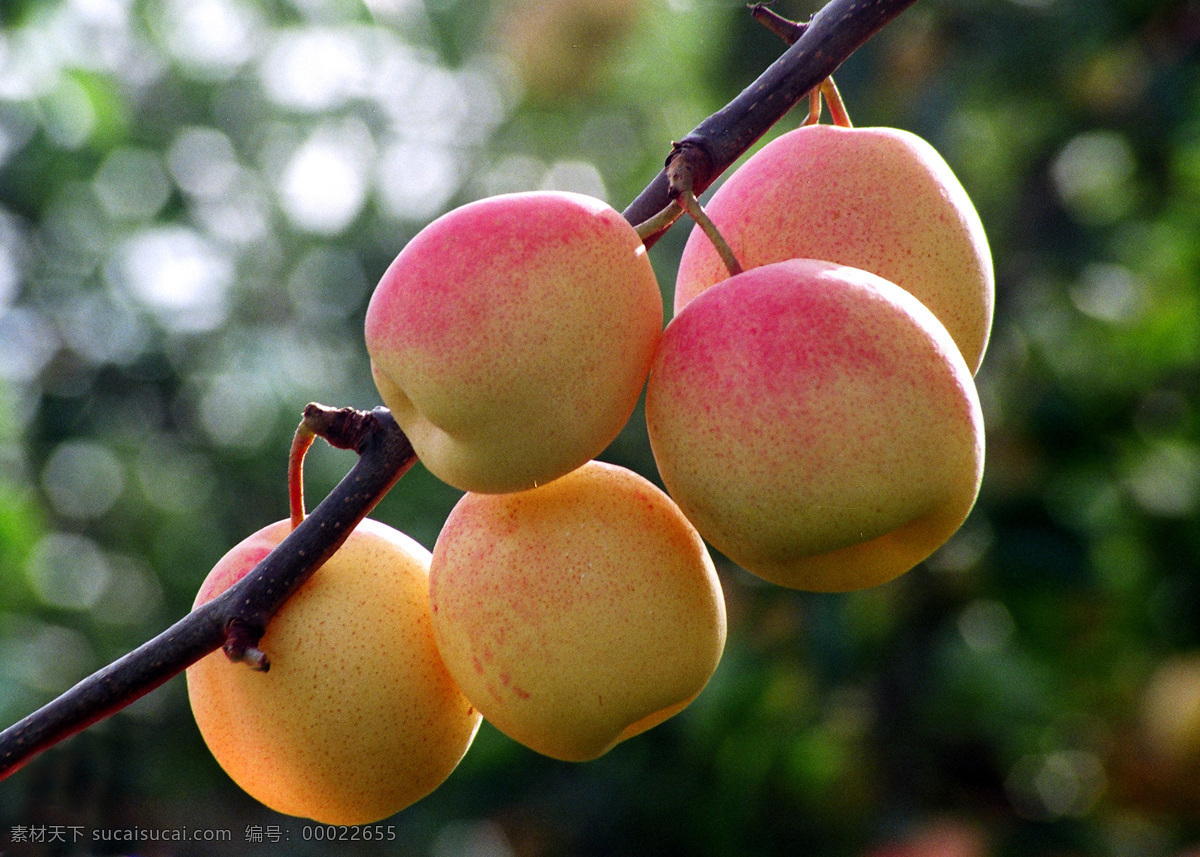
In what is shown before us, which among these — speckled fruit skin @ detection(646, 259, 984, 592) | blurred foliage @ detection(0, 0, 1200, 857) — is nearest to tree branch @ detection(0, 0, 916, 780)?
speckled fruit skin @ detection(646, 259, 984, 592)

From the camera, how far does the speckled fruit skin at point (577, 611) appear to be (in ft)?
1.88

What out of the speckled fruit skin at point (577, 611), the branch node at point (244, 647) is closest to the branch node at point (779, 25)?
the speckled fruit skin at point (577, 611)

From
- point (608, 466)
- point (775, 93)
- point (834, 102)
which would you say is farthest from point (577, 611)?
point (834, 102)

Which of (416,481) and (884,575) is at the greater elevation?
(884,575)

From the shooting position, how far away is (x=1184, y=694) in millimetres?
2729

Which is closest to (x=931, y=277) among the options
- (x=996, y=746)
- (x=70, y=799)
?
(x=70, y=799)

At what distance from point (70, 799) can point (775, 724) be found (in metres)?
1.64

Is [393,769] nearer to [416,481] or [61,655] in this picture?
[416,481]

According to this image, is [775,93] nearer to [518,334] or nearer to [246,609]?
[518,334]

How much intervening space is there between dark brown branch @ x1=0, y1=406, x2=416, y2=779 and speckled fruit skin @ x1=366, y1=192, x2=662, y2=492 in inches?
2.9

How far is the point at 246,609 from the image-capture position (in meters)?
0.61

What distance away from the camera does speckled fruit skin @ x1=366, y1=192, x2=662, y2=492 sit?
52cm

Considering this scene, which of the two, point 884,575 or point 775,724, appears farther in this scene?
point 775,724

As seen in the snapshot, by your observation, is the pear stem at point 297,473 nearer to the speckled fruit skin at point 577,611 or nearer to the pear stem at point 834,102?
the speckled fruit skin at point 577,611
